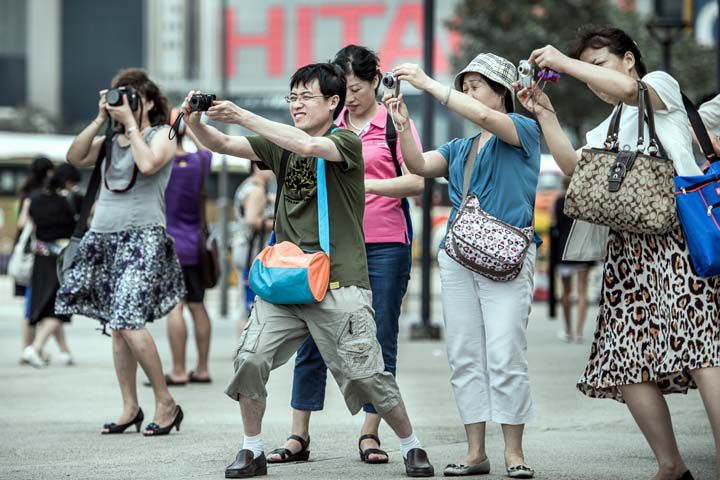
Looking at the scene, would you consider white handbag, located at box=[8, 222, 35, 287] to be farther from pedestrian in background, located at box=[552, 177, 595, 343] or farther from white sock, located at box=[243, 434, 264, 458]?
white sock, located at box=[243, 434, 264, 458]

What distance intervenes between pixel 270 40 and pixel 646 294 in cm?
6033

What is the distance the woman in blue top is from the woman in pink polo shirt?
534 mm

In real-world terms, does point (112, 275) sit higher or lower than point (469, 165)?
lower

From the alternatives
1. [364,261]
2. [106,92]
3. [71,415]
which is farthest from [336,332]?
[71,415]

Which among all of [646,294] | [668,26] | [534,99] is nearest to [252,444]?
[646,294]

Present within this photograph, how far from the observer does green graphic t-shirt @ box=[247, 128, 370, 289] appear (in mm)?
5348

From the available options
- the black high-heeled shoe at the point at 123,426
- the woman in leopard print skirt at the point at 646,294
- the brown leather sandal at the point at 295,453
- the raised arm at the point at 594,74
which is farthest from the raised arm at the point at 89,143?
the raised arm at the point at 594,74

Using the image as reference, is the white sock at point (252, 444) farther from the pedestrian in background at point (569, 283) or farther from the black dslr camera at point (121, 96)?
the pedestrian in background at point (569, 283)

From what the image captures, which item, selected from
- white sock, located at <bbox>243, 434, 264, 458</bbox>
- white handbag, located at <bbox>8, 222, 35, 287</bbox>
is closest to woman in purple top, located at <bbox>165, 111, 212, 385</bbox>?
white handbag, located at <bbox>8, 222, 35, 287</bbox>

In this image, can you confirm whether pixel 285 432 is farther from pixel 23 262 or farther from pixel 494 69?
pixel 23 262

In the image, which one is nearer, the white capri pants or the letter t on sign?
the white capri pants

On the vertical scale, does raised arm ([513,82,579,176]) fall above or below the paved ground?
above

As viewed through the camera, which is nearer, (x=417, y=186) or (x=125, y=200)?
(x=417, y=186)

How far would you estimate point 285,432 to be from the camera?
6859 mm
